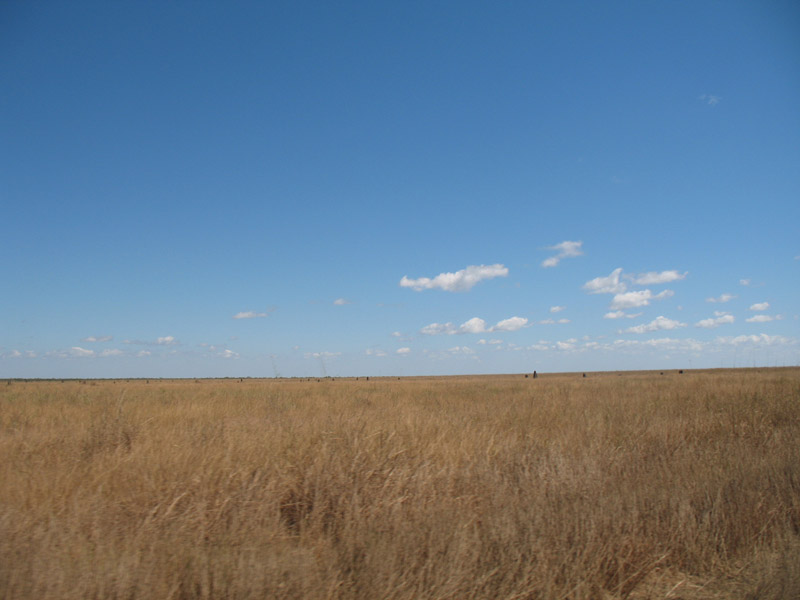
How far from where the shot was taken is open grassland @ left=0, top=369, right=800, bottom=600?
3.04 metres

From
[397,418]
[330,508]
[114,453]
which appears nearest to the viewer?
[330,508]

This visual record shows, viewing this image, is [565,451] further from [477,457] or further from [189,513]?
[189,513]

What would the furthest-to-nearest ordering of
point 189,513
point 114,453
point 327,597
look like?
point 114,453 → point 189,513 → point 327,597

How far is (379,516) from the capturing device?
433 centimetres

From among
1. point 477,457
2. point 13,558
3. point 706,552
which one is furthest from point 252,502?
point 706,552

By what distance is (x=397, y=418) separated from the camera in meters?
8.73

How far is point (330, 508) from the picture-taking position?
460cm

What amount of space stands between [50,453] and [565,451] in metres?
6.94

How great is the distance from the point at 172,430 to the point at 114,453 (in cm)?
123

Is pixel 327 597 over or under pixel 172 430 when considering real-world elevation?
under

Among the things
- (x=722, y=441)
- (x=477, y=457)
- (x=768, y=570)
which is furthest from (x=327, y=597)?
(x=722, y=441)

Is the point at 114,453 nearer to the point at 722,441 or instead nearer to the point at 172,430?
the point at 172,430

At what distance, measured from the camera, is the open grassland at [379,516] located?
3.04 metres

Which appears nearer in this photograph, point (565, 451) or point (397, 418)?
point (565, 451)
